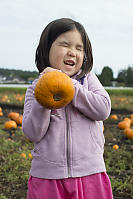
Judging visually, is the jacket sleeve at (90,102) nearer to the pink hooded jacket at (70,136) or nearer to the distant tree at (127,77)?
the pink hooded jacket at (70,136)

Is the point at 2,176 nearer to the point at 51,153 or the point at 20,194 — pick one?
the point at 20,194

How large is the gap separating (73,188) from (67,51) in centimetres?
85

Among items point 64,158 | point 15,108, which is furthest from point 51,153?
point 15,108

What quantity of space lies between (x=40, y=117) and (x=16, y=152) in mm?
3421

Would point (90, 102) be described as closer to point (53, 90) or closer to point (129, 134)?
point (53, 90)

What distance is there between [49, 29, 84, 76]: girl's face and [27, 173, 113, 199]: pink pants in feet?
2.27

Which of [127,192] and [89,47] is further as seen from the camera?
[127,192]

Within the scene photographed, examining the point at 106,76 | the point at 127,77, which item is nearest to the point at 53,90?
the point at 127,77

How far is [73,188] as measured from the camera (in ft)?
5.17

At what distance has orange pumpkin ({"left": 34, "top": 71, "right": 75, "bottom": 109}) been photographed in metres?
1.34

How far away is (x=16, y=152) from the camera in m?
4.74

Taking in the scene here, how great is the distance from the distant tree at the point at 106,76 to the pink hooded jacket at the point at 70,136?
45.2 m

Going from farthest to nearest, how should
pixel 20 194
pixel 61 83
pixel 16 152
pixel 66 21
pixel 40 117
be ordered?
1. pixel 16 152
2. pixel 20 194
3. pixel 66 21
4. pixel 40 117
5. pixel 61 83

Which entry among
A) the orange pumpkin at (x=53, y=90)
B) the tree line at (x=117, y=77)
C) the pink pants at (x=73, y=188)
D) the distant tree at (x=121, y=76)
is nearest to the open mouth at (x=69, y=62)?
the orange pumpkin at (x=53, y=90)
